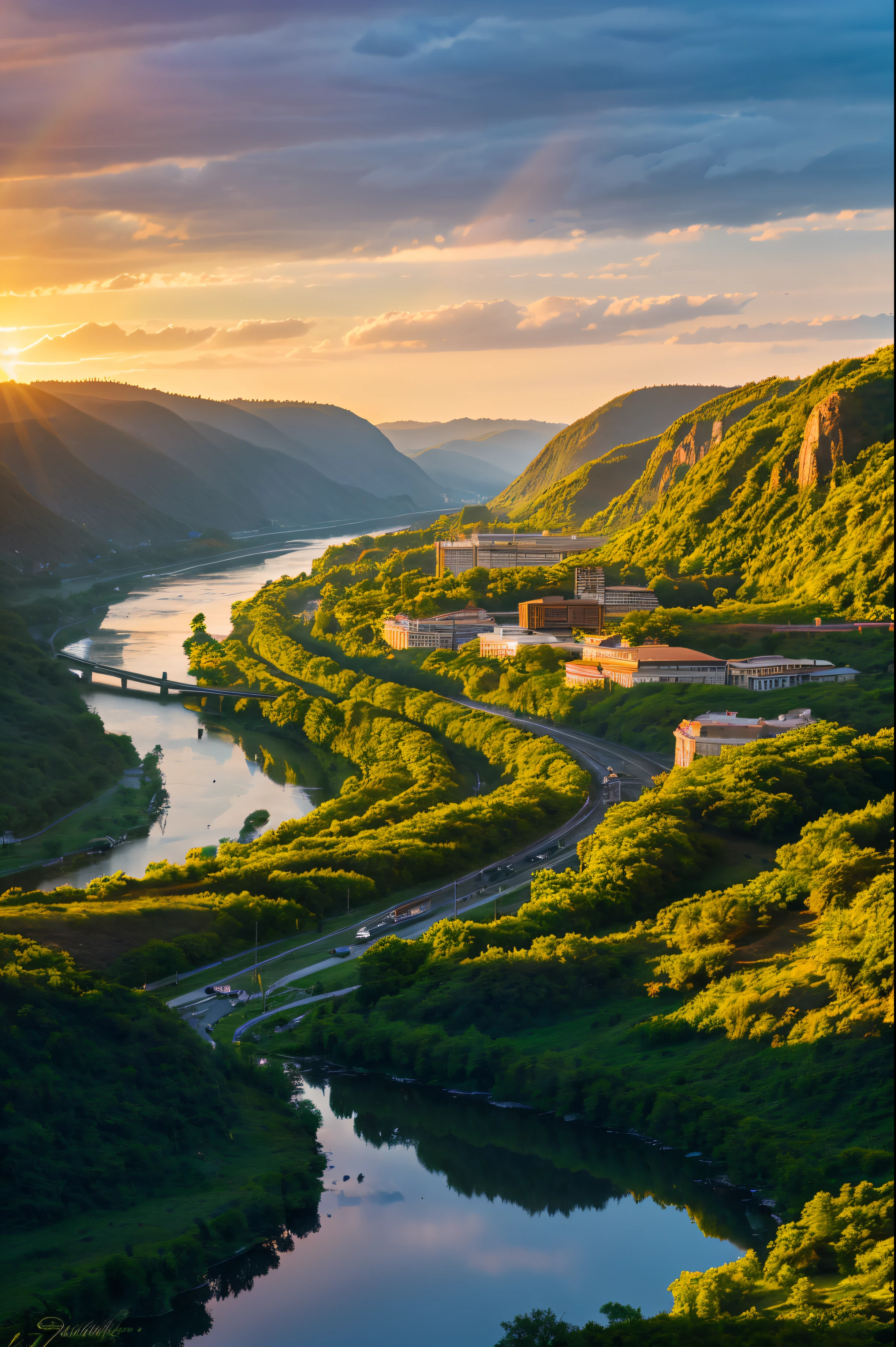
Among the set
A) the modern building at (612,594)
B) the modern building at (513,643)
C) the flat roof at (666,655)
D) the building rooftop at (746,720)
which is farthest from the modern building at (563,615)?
the building rooftop at (746,720)

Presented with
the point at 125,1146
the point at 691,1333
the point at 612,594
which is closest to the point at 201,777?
the point at 612,594

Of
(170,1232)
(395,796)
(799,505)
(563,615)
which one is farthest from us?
(799,505)

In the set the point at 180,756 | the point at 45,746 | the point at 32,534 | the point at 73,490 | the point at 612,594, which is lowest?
the point at 180,756

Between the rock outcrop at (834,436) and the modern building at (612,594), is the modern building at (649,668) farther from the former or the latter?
the rock outcrop at (834,436)

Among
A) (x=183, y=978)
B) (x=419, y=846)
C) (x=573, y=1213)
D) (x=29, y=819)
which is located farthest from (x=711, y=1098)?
(x=29, y=819)

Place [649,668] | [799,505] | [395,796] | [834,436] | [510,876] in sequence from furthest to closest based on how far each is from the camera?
[799,505] → [834,436] → [649,668] → [395,796] → [510,876]

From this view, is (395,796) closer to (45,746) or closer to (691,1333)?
(45,746)

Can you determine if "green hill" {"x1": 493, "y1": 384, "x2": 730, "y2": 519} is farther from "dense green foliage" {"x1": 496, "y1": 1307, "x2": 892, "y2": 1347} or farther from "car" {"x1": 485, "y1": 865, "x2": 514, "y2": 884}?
"dense green foliage" {"x1": 496, "y1": 1307, "x2": 892, "y2": 1347}
